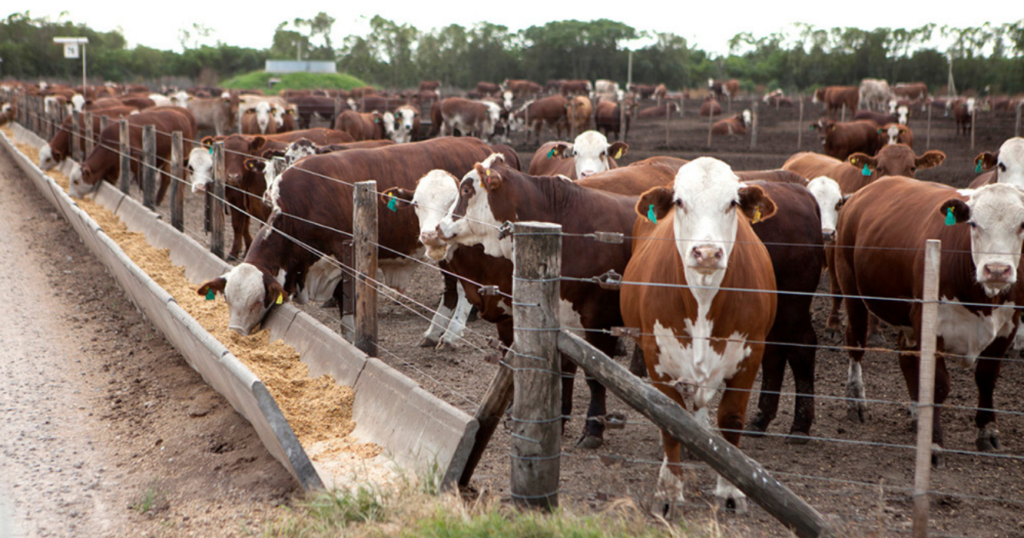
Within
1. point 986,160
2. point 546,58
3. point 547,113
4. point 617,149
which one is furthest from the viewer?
point 546,58

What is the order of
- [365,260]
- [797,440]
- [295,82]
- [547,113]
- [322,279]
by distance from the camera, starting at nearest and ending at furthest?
[797,440]
[365,260]
[322,279]
[547,113]
[295,82]

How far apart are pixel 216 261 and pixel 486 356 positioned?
200 inches

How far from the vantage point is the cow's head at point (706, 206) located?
391 cm

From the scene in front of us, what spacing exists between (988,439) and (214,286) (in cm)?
535

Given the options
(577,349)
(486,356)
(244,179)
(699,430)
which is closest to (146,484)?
(486,356)

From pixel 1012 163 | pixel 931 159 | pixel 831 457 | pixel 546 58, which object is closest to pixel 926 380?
pixel 831 457

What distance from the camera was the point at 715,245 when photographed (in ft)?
12.3

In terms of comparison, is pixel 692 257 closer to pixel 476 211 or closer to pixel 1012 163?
pixel 476 211

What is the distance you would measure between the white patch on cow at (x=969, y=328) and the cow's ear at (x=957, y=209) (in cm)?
48

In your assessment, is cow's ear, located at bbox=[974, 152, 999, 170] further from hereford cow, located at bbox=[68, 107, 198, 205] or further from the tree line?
the tree line

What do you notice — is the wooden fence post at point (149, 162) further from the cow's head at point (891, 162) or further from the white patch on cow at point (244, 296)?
the cow's head at point (891, 162)

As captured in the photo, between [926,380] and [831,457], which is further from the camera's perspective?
[831,457]

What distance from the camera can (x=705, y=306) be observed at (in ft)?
13.2

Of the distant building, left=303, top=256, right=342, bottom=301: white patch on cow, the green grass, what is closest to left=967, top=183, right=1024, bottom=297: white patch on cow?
left=303, top=256, right=342, bottom=301: white patch on cow
